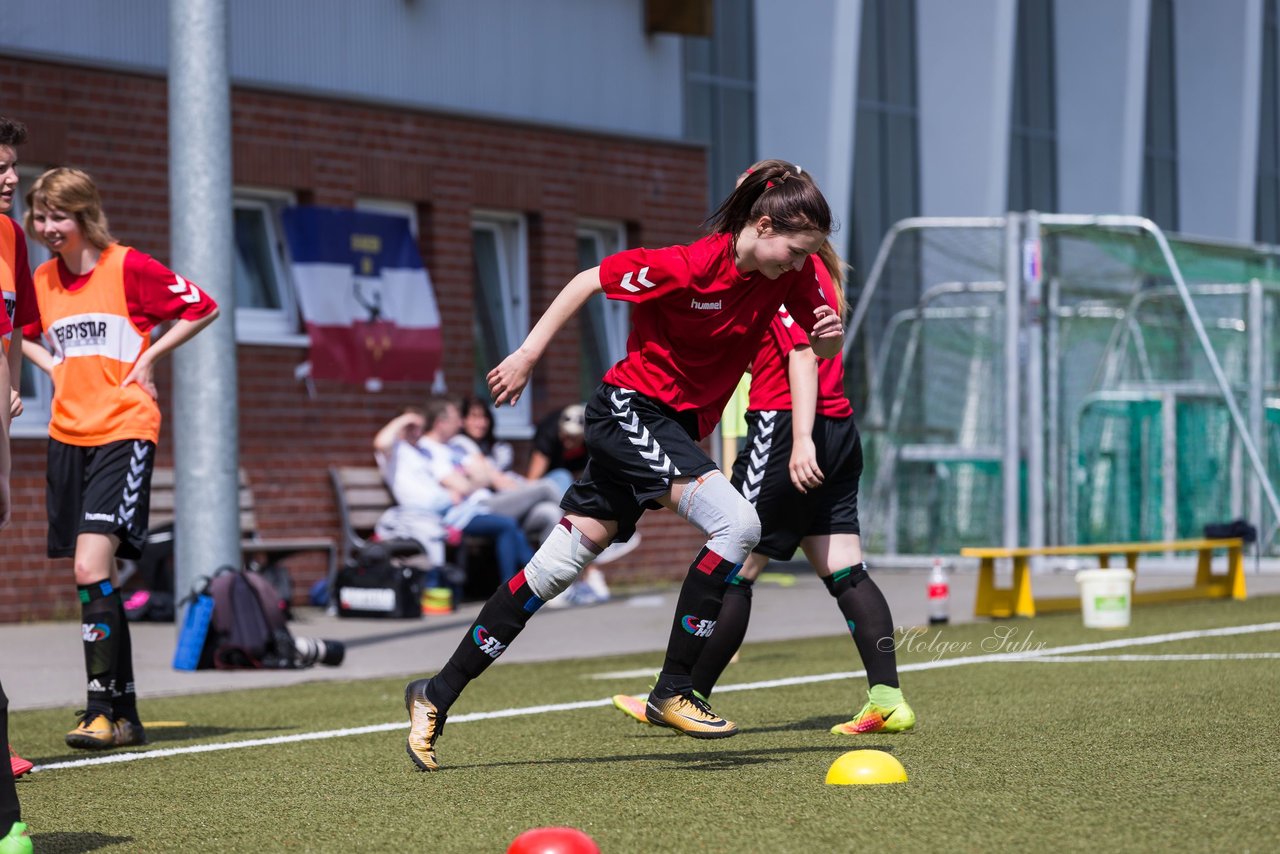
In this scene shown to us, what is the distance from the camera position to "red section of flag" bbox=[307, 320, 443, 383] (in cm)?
1477

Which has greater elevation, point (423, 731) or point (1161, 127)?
point (1161, 127)

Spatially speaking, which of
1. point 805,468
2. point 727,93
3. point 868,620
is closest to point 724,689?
point 868,620

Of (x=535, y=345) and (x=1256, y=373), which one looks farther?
(x=1256, y=373)

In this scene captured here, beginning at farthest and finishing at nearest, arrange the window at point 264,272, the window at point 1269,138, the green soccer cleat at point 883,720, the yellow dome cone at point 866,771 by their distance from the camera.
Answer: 1. the window at point 1269,138
2. the window at point 264,272
3. the green soccer cleat at point 883,720
4. the yellow dome cone at point 866,771

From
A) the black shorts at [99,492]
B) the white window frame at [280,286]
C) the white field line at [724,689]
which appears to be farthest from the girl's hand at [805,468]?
the white window frame at [280,286]

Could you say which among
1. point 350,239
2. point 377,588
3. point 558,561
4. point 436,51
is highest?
point 436,51

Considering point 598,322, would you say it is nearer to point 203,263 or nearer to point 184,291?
point 203,263

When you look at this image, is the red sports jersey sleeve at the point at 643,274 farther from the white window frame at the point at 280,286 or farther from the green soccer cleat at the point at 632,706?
the white window frame at the point at 280,286

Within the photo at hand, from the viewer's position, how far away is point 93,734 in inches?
263

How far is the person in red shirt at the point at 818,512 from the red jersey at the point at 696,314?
64 cm

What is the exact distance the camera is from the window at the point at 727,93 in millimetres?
21922

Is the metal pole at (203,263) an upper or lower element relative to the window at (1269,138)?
→ lower

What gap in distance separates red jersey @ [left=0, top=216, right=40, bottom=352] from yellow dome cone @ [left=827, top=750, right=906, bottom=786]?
2718 millimetres

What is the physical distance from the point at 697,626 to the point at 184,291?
2374 millimetres
